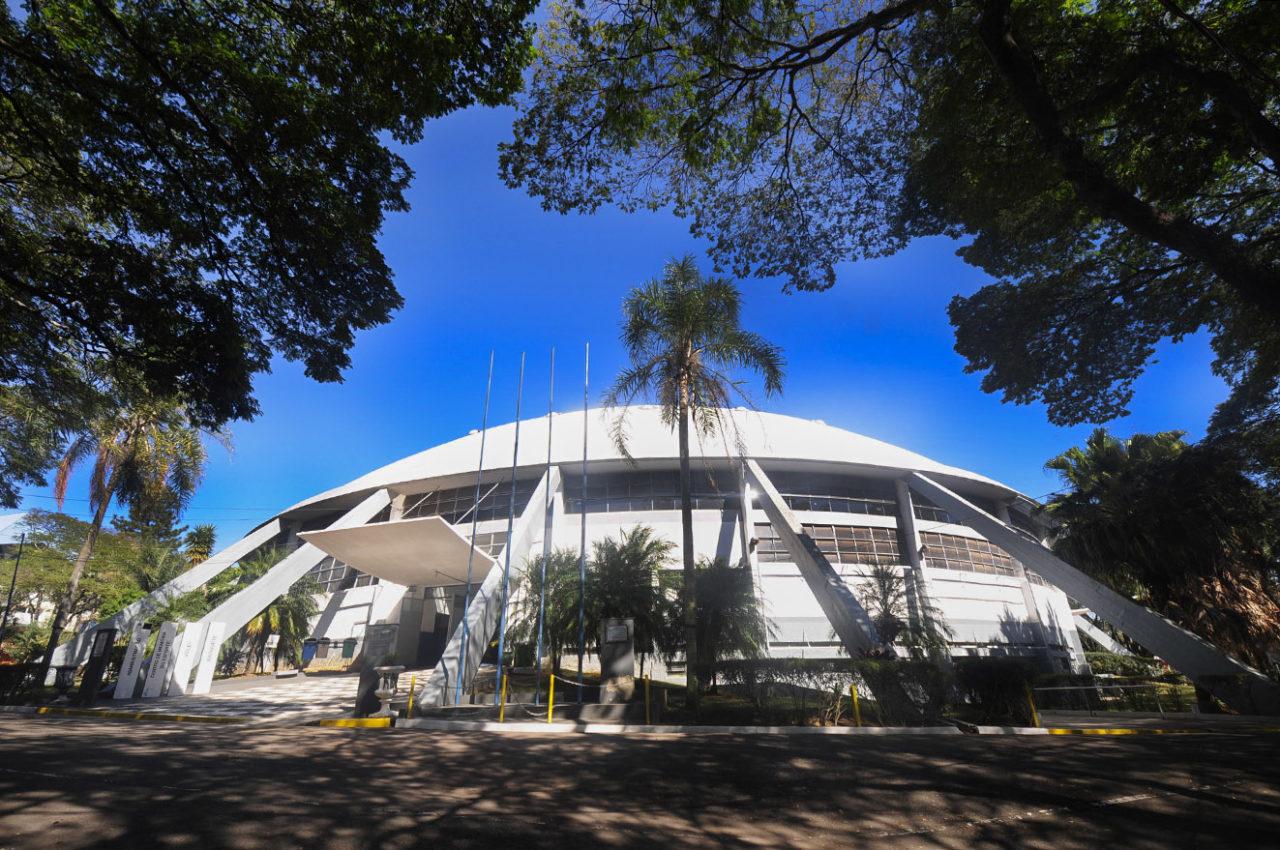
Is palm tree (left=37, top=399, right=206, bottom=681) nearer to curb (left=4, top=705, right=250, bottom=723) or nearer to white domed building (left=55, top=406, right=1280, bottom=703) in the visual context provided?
white domed building (left=55, top=406, right=1280, bottom=703)

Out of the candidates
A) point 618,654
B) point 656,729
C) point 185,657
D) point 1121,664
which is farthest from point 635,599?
point 1121,664

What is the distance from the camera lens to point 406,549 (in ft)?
66.8

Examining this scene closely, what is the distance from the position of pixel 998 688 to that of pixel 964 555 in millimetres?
16220

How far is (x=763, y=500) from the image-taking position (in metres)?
24.1

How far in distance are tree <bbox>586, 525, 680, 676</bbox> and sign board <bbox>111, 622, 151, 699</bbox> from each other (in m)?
14.0

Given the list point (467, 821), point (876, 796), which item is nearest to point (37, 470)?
point (467, 821)

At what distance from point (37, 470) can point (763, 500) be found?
26.5 metres

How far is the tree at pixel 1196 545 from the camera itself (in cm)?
1636

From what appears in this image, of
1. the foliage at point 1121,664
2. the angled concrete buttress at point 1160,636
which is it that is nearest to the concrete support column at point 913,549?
the angled concrete buttress at point 1160,636

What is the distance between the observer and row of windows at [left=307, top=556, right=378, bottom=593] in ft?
97.5

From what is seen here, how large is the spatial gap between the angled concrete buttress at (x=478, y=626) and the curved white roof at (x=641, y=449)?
4882mm

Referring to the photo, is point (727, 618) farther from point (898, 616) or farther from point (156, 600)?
point (156, 600)

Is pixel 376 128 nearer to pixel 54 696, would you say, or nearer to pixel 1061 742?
pixel 1061 742

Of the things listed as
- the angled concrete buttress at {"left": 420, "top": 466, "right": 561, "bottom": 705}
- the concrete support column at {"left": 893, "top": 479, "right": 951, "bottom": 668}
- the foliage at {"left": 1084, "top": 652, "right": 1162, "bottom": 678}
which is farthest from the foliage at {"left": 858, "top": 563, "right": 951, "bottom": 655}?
the angled concrete buttress at {"left": 420, "top": 466, "right": 561, "bottom": 705}
